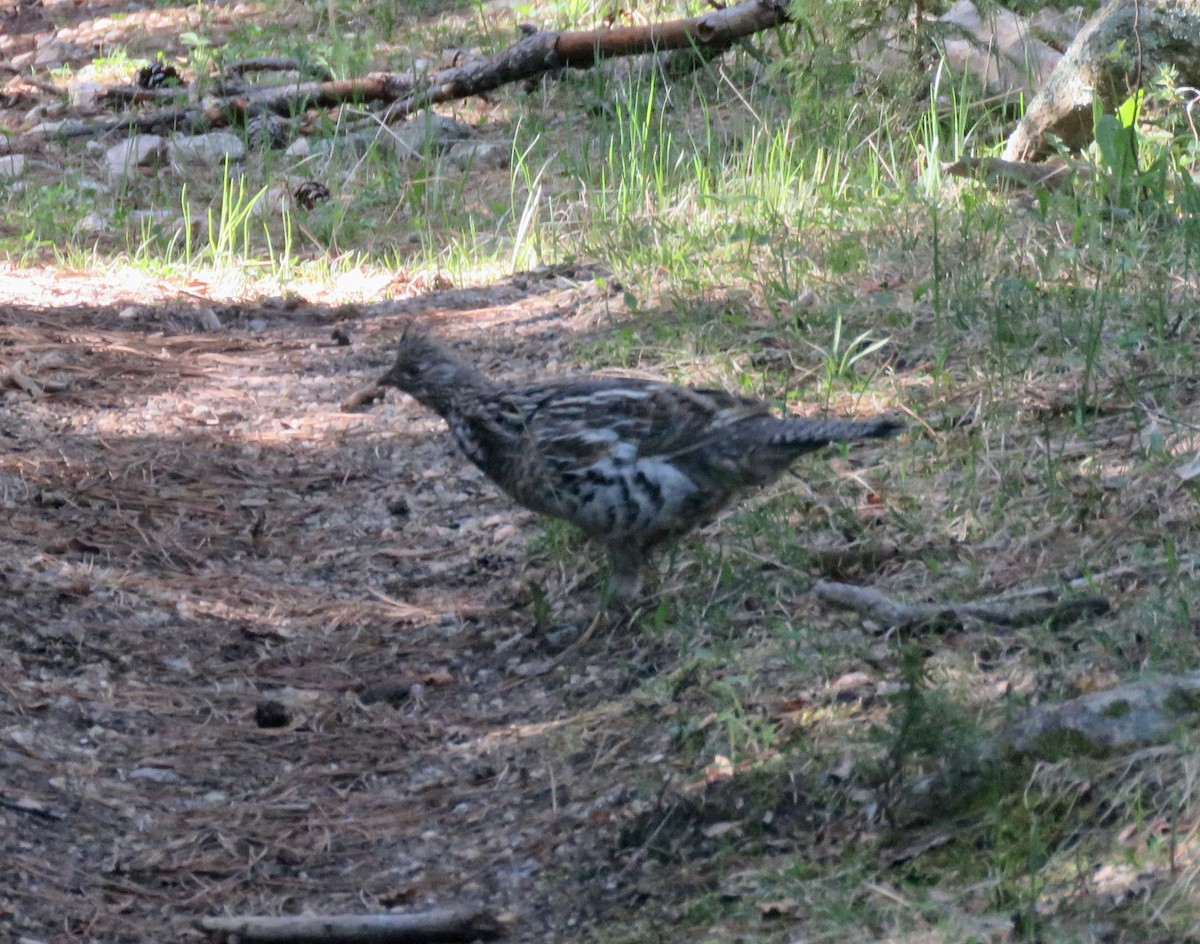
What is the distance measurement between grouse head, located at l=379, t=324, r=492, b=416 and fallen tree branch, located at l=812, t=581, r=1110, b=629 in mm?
1671

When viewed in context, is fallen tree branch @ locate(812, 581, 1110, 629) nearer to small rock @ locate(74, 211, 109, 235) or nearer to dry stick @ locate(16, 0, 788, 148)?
dry stick @ locate(16, 0, 788, 148)

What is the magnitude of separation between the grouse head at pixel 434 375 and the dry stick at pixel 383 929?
7.56 ft

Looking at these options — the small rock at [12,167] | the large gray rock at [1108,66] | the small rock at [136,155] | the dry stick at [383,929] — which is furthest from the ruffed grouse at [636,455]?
the small rock at [12,167]

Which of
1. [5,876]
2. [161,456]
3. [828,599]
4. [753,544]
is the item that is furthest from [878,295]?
[5,876]

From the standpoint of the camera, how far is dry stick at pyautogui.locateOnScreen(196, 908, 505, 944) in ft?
9.93

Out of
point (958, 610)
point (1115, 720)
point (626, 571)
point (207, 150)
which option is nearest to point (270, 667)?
point (626, 571)

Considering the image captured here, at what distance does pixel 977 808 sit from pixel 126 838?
2.01 metres

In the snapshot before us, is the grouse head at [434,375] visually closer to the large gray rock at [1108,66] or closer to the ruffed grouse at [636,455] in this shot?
the ruffed grouse at [636,455]

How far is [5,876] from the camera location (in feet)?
10.6

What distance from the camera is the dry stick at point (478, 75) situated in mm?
10172

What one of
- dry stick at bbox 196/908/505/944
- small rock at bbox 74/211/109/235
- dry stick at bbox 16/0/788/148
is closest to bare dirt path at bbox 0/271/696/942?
dry stick at bbox 196/908/505/944

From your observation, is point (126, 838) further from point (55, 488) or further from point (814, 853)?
point (55, 488)

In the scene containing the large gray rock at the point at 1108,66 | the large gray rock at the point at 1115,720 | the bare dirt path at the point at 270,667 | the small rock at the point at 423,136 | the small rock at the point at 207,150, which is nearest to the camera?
the large gray rock at the point at 1115,720

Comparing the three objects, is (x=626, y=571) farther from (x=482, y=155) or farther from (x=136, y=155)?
(x=136, y=155)
